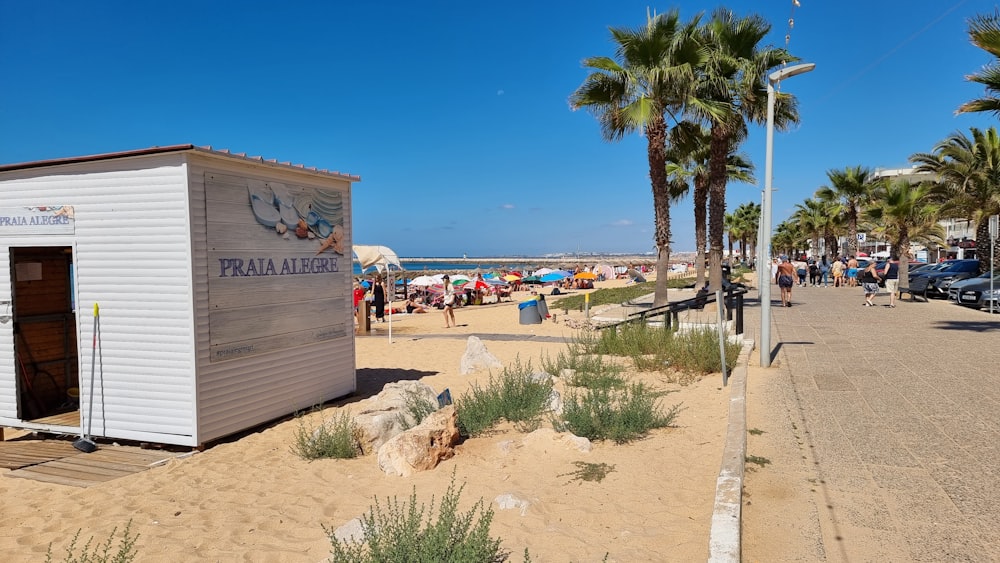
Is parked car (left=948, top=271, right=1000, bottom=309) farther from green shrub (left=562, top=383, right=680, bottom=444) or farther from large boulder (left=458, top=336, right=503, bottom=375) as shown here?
green shrub (left=562, top=383, right=680, bottom=444)

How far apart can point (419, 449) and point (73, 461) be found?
3.59m

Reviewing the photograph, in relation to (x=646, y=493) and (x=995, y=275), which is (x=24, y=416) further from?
(x=995, y=275)

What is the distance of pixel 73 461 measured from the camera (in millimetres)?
6148

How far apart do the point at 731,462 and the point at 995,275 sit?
64.2 feet

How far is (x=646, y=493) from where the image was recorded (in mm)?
4641

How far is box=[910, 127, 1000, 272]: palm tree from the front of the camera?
68.3ft

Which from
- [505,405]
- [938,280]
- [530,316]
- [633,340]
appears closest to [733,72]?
[530,316]

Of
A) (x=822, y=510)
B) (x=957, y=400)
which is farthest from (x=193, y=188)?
(x=957, y=400)

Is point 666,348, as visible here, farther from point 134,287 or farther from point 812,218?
point 812,218

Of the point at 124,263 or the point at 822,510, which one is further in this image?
the point at 124,263

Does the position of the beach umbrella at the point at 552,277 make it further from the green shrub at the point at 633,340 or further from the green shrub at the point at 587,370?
the green shrub at the point at 587,370

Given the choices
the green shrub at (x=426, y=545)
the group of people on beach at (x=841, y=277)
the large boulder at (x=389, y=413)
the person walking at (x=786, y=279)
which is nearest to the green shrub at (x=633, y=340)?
the large boulder at (x=389, y=413)

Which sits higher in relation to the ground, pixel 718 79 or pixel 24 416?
pixel 718 79

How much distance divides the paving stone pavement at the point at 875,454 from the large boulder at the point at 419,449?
8.33ft
